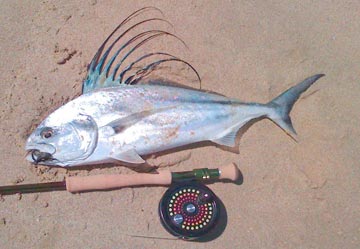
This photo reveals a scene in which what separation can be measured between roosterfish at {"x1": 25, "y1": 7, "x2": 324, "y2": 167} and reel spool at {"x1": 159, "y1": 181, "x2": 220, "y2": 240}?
30cm

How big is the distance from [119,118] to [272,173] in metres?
1.10

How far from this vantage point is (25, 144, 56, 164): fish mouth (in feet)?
8.96

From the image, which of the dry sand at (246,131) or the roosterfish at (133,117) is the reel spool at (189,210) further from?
the roosterfish at (133,117)

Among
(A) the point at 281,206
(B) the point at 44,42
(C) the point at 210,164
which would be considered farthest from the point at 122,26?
(A) the point at 281,206

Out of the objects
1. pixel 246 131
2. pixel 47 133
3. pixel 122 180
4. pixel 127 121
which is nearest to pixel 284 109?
pixel 246 131

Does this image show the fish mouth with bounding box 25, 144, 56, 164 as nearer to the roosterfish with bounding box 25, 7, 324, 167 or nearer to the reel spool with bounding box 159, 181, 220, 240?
the roosterfish with bounding box 25, 7, 324, 167

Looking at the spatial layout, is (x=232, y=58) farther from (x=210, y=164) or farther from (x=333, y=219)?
(x=333, y=219)

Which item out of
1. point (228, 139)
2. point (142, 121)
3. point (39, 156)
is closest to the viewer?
point (39, 156)

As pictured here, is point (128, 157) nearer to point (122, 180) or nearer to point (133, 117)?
point (122, 180)

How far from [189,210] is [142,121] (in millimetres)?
→ 642

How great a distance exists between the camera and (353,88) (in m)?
3.20

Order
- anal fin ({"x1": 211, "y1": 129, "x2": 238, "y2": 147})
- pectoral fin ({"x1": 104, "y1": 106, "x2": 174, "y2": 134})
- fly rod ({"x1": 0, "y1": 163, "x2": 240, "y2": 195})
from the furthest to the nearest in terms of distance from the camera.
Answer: anal fin ({"x1": 211, "y1": 129, "x2": 238, "y2": 147}) → pectoral fin ({"x1": 104, "y1": 106, "x2": 174, "y2": 134}) → fly rod ({"x1": 0, "y1": 163, "x2": 240, "y2": 195})

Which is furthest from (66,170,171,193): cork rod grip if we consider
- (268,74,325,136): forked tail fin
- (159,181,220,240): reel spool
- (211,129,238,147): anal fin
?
(268,74,325,136): forked tail fin

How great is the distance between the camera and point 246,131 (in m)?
3.06
